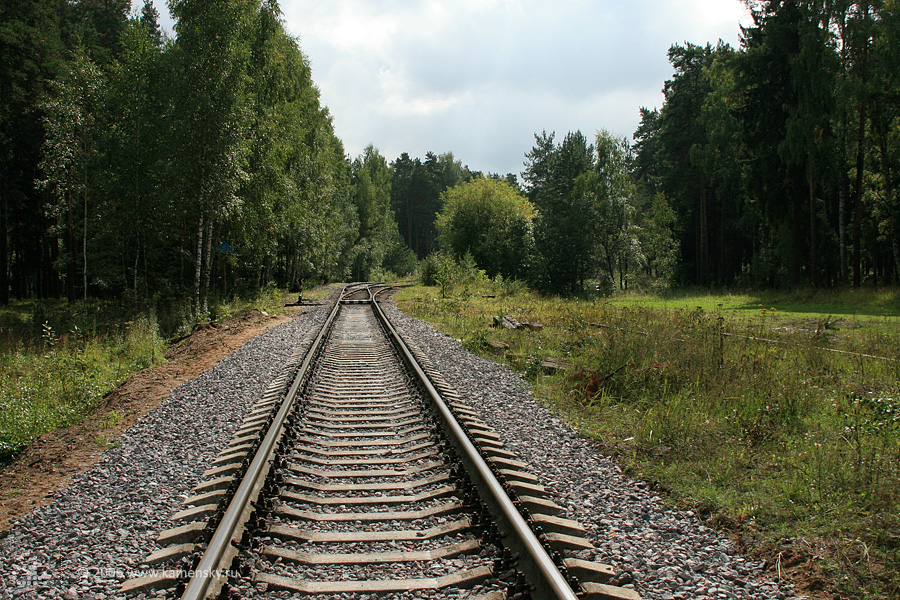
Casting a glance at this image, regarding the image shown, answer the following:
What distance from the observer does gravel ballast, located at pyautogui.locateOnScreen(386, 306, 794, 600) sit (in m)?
2.84

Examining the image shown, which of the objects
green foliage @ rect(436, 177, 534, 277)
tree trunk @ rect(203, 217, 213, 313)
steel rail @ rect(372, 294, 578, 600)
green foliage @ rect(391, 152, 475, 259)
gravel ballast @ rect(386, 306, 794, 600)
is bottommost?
gravel ballast @ rect(386, 306, 794, 600)

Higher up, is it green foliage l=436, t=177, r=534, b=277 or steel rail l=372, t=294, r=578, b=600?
green foliage l=436, t=177, r=534, b=277

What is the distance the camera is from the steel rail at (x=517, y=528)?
2548mm

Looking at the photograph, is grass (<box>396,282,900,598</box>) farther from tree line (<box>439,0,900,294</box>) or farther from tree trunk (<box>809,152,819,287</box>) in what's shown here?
tree line (<box>439,0,900,294</box>)

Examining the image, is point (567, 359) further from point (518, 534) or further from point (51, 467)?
point (51, 467)

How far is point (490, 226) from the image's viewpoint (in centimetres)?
4097

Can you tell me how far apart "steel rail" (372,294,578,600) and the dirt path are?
3.20 m

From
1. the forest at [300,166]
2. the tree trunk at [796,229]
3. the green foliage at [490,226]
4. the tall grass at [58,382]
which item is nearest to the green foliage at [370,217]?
the forest at [300,166]

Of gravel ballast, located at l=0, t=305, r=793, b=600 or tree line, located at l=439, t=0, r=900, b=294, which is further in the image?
tree line, located at l=439, t=0, r=900, b=294

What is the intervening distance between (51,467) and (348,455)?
2579mm

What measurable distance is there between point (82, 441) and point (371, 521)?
11.9 ft

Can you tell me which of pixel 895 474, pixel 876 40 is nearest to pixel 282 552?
pixel 895 474

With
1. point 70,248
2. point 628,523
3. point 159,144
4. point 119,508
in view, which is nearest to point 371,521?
point 628,523

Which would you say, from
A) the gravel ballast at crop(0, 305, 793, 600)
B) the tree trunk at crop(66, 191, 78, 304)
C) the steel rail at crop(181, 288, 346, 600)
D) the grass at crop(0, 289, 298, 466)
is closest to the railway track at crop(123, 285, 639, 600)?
the steel rail at crop(181, 288, 346, 600)
